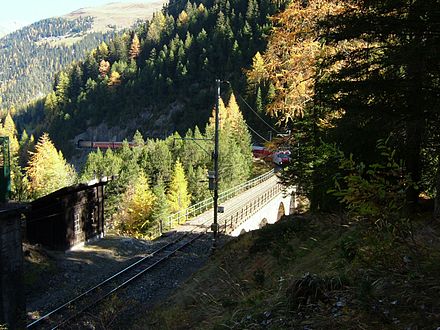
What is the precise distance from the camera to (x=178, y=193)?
2319 inches

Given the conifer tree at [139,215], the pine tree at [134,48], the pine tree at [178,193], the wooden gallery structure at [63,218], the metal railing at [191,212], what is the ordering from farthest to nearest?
the pine tree at [134,48] → the pine tree at [178,193] → the conifer tree at [139,215] → the metal railing at [191,212] → the wooden gallery structure at [63,218]

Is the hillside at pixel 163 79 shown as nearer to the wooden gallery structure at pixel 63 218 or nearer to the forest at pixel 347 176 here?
the wooden gallery structure at pixel 63 218

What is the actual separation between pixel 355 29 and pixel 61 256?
18.2 m

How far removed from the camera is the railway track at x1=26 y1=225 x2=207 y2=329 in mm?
13133

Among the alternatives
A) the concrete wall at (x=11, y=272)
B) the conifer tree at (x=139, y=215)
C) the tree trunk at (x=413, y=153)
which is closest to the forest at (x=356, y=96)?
the tree trunk at (x=413, y=153)

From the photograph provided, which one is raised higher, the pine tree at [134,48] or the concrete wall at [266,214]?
the pine tree at [134,48]

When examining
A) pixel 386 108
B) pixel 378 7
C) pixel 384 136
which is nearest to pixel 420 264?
pixel 386 108

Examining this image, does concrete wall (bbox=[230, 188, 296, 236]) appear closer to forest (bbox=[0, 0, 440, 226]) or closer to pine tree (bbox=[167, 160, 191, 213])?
forest (bbox=[0, 0, 440, 226])

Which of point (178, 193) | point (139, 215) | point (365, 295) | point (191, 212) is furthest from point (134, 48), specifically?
point (365, 295)

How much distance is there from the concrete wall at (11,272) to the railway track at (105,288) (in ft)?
2.76

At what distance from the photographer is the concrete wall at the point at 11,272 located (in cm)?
1148

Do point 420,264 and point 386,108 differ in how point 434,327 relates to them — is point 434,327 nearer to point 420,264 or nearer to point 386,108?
point 420,264

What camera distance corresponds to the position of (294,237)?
12594 mm

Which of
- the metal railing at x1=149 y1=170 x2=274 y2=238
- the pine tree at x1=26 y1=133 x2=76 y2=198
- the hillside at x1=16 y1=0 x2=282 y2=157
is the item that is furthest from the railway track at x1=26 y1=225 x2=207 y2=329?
the hillside at x1=16 y1=0 x2=282 y2=157
